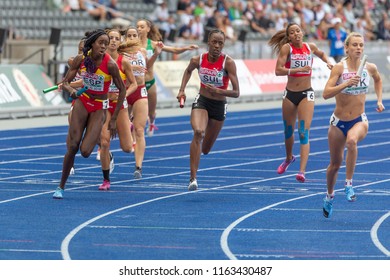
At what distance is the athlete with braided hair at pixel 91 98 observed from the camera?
49.0 feet

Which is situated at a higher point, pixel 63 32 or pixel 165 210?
pixel 165 210

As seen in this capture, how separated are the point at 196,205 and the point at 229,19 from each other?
26104 millimetres

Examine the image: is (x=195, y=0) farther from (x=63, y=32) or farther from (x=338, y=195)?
(x=338, y=195)

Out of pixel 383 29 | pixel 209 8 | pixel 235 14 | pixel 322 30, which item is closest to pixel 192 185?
pixel 209 8

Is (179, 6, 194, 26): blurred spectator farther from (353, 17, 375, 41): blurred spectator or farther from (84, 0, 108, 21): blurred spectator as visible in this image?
(353, 17, 375, 41): blurred spectator

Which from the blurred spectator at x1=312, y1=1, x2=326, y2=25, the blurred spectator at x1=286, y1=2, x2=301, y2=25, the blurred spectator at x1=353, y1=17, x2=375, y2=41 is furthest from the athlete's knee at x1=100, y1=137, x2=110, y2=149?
the blurred spectator at x1=353, y1=17, x2=375, y2=41

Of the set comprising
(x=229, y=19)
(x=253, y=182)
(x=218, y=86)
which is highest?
(x=218, y=86)

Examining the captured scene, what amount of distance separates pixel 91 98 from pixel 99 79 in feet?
0.78

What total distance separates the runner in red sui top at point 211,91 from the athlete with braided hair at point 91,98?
1256 mm

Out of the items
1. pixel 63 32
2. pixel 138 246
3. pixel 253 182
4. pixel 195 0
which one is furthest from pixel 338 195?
pixel 195 0

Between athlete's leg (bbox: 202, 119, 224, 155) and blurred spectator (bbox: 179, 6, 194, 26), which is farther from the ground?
athlete's leg (bbox: 202, 119, 224, 155)

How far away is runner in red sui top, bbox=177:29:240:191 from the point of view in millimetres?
15977

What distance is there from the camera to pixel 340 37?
38406 mm

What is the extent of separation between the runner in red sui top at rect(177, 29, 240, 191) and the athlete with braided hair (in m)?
1.26
